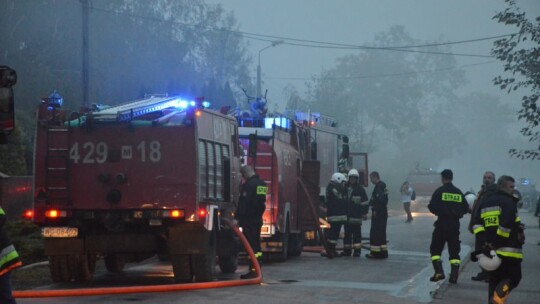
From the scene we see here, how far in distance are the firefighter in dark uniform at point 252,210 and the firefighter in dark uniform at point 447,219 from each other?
269cm

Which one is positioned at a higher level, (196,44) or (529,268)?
(196,44)

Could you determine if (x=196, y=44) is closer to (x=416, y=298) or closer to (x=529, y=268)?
(x=529, y=268)

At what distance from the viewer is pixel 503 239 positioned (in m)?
10.6

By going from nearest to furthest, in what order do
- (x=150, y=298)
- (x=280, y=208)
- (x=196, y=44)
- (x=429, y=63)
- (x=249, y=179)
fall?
(x=150, y=298), (x=249, y=179), (x=280, y=208), (x=196, y=44), (x=429, y=63)

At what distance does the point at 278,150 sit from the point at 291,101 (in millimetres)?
42767

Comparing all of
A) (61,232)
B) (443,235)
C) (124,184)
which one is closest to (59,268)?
(61,232)

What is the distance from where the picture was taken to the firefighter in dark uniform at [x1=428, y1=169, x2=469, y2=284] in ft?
49.0

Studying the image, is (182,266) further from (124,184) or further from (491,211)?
(491,211)

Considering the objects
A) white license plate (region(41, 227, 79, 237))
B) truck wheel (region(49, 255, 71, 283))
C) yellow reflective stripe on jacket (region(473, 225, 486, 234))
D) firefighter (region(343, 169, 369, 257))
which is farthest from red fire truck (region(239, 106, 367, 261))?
yellow reflective stripe on jacket (region(473, 225, 486, 234))

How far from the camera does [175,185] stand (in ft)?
44.9

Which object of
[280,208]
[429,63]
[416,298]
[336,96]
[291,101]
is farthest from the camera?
[429,63]

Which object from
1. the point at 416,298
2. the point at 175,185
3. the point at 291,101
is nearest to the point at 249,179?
the point at 175,185

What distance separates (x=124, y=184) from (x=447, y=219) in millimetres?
4847

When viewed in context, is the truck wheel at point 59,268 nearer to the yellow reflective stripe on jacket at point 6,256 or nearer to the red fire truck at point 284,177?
the red fire truck at point 284,177
